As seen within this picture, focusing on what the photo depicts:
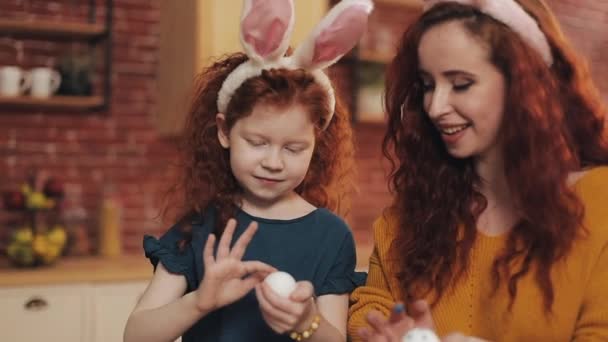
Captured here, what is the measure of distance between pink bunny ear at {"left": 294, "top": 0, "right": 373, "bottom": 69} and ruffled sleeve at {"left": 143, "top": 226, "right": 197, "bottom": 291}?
460 mm

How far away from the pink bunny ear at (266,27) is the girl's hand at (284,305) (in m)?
0.49

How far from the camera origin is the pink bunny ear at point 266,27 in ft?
4.85

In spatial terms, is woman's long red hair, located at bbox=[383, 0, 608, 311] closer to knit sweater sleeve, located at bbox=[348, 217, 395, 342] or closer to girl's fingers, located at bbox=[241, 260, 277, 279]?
knit sweater sleeve, located at bbox=[348, 217, 395, 342]

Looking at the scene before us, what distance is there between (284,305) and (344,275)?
32 centimetres

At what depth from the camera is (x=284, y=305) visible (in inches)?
50.6

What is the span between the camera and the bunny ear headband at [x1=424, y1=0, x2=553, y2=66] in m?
1.43

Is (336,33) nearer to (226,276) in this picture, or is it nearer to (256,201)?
(256,201)

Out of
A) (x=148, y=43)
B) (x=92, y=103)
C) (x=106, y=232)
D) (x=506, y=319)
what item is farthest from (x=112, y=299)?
(x=506, y=319)

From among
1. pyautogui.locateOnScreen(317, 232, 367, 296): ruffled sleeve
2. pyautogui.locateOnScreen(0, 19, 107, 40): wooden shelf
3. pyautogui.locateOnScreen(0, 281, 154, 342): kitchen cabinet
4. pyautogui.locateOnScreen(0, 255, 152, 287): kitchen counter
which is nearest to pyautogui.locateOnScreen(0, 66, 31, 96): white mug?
pyautogui.locateOnScreen(0, 19, 107, 40): wooden shelf

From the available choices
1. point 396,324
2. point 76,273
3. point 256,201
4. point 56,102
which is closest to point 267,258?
point 256,201

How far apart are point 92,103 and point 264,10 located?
2121mm

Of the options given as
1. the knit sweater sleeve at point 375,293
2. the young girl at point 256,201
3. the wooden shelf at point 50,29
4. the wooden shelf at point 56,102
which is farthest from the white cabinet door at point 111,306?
the knit sweater sleeve at point 375,293

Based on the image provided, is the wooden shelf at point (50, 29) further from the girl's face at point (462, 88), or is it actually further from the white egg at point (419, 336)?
the white egg at point (419, 336)

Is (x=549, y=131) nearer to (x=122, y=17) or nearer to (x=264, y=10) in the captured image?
(x=264, y=10)
